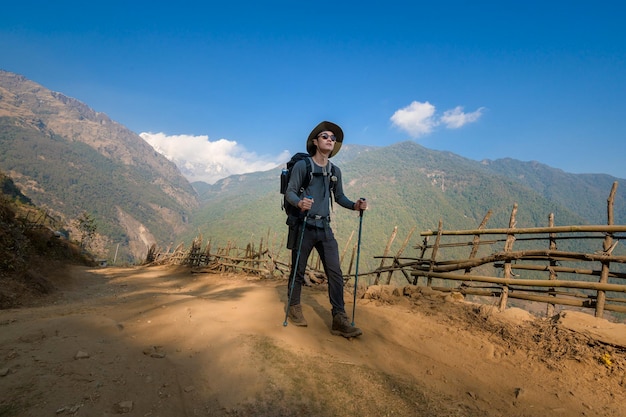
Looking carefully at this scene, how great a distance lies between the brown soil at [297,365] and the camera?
1697 millimetres

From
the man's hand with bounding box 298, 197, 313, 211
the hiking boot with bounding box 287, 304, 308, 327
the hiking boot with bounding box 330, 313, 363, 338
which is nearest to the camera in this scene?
the man's hand with bounding box 298, 197, 313, 211

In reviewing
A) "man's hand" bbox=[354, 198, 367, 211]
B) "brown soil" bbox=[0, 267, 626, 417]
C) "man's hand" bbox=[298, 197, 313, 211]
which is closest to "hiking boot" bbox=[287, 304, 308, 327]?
"brown soil" bbox=[0, 267, 626, 417]

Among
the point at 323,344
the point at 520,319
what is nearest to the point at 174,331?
the point at 323,344

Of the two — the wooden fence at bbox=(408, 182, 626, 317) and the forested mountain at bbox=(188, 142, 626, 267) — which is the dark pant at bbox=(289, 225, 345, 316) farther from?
the forested mountain at bbox=(188, 142, 626, 267)

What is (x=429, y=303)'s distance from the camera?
498 cm

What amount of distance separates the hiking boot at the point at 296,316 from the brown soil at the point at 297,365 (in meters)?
0.12

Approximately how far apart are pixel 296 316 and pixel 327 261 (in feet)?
2.23

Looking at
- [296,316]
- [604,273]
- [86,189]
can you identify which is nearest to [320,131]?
[296,316]

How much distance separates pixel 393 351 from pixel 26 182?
138 metres

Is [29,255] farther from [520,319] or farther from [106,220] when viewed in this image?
[106,220]

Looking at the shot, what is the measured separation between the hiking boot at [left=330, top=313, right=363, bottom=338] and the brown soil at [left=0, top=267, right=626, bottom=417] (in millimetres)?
75

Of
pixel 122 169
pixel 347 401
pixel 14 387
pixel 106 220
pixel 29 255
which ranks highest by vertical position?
pixel 122 169

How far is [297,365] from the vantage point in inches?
86.4

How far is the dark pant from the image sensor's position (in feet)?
10.4
